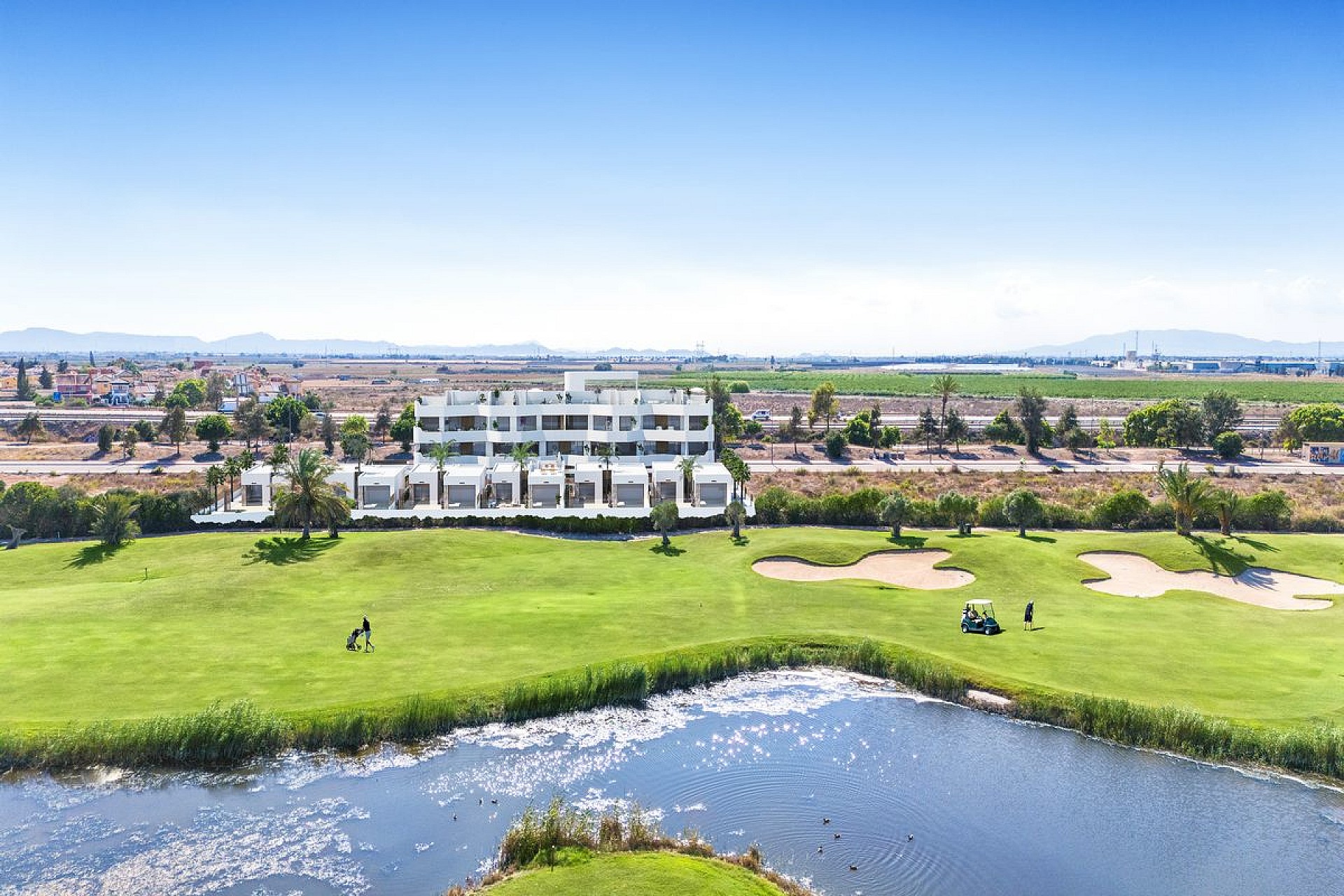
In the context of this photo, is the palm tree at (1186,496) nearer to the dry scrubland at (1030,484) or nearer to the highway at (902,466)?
the dry scrubland at (1030,484)

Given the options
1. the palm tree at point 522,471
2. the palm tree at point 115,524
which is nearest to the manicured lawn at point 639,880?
the palm tree at point 115,524

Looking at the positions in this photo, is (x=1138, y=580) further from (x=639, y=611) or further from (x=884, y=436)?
(x=884, y=436)

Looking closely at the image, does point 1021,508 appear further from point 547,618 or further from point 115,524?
point 115,524

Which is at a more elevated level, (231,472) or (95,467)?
(231,472)

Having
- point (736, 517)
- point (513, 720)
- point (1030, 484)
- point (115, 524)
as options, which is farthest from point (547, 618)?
point (1030, 484)

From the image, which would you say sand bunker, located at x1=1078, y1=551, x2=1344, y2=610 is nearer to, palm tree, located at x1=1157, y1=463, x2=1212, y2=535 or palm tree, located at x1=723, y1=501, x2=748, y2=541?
palm tree, located at x1=1157, y1=463, x2=1212, y2=535

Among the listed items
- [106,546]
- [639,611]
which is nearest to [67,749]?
[639,611]
